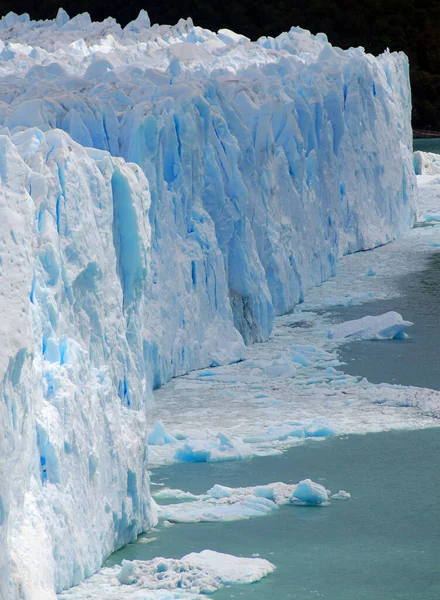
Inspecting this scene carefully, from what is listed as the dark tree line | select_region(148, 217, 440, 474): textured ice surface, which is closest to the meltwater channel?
select_region(148, 217, 440, 474): textured ice surface

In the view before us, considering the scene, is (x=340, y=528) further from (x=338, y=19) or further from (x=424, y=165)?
(x=338, y=19)

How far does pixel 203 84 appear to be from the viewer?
11719 millimetres

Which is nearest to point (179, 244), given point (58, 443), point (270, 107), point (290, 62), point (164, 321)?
point (164, 321)

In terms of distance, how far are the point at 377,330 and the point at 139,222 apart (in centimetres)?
560

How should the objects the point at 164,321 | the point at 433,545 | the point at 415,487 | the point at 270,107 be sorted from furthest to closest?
the point at 270,107 → the point at 164,321 → the point at 415,487 → the point at 433,545

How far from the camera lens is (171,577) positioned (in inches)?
226

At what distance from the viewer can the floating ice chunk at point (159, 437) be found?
26.9 ft

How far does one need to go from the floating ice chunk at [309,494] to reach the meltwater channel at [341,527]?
7cm

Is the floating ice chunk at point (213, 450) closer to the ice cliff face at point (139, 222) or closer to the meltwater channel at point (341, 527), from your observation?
the meltwater channel at point (341, 527)

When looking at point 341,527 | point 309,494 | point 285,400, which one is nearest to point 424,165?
point 285,400

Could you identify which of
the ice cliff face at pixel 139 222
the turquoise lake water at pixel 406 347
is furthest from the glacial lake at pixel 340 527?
the turquoise lake water at pixel 406 347

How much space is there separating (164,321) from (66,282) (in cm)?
415

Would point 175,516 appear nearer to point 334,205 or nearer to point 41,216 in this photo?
point 41,216

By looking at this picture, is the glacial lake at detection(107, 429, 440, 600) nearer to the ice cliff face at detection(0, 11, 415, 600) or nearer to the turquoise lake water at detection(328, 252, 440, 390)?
the ice cliff face at detection(0, 11, 415, 600)
